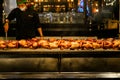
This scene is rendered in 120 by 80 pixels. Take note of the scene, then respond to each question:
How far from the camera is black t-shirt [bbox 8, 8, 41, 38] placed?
627 centimetres

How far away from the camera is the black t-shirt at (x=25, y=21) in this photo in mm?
6266

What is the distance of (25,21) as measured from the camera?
247 inches

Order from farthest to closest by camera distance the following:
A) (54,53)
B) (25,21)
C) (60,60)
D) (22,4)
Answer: (25,21) → (22,4) → (60,60) → (54,53)

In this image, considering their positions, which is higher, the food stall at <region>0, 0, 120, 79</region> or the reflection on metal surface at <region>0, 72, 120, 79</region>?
the food stall at <region>0, 0, 120, 79</region>

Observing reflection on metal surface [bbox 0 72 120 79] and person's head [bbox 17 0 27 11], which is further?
person's head [bbox 17 0 27 11]

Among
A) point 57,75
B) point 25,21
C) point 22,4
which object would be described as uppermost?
point 22,4

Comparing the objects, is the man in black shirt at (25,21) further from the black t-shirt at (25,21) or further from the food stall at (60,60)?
the food stall at (60,60)

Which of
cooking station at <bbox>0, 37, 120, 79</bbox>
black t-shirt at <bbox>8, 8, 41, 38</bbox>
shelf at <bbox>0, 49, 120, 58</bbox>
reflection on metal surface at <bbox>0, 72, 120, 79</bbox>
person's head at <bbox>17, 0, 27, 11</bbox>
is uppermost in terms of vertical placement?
person's head at <bbox>17, 0, 27, 11</bbox>

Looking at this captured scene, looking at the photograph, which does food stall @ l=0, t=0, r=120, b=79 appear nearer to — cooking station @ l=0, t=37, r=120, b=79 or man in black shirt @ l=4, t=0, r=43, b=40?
cooking station @ l=0, t=37, r=120, b=79

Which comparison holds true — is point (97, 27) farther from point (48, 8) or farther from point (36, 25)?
point (36, 25)

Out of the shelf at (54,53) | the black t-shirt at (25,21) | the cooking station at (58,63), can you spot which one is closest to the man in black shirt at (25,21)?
the black t-shirt at (25,21)

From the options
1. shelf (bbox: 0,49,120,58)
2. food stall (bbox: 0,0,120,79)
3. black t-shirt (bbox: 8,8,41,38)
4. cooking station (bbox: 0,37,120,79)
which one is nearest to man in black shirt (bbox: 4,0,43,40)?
black t-shirt (bbox: 8,8,41,38)

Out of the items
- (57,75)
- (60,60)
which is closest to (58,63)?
A: (60,60)

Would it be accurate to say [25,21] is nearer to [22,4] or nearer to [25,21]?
[25,21]
